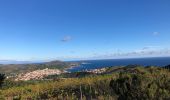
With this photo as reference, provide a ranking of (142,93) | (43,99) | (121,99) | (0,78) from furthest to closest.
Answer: (0,78) → (43,99) → (121,99) → (142,93)

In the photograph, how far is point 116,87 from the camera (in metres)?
25.6

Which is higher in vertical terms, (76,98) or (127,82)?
(127,82)

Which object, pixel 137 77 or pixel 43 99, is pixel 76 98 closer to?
pixel 43 99

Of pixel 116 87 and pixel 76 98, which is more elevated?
pixel 116 87

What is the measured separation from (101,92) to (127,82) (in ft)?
35.8

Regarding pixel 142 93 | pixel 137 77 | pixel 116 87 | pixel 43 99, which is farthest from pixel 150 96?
pixel 43 99

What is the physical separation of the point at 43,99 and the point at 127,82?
56.9 feet

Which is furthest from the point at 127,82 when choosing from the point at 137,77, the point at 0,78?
the point at 0,78

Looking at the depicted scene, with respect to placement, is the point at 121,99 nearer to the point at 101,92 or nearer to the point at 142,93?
the point at 142,93

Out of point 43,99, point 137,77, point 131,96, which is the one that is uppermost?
point 137,77

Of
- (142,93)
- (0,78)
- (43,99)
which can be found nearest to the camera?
(142,93)

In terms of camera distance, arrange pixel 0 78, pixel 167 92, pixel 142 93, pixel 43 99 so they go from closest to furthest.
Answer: pixel 167 92
pixel 142 93
pixel 43 99
pixel 0 78

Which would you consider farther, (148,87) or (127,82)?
(127,82)

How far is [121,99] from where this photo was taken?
22875 mm
